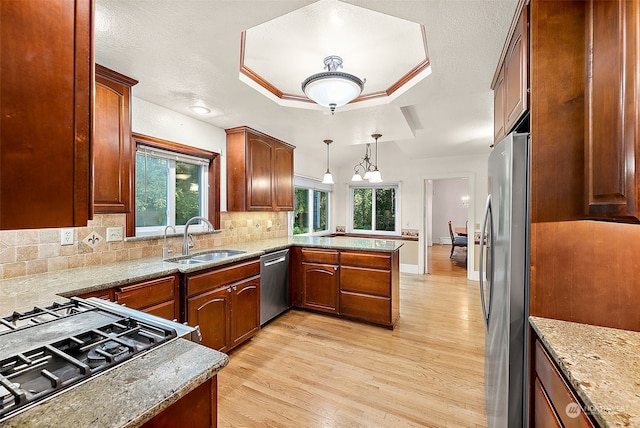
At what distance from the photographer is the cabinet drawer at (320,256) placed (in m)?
3.30

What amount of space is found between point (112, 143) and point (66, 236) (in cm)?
74

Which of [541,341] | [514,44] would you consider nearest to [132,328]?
[541,341]

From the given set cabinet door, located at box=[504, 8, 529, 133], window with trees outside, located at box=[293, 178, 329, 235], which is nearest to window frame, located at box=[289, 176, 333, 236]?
window with trees outside, located at box=[293, 178, 329, 235]

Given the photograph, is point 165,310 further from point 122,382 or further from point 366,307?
point 366,307

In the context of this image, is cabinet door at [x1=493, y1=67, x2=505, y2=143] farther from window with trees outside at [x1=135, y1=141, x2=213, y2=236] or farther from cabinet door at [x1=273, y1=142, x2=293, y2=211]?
window with trees outside at [x1=135, y1=141, x2=213, y2=236]

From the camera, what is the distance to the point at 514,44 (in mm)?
1455

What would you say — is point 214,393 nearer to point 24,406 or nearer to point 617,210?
point 24,406

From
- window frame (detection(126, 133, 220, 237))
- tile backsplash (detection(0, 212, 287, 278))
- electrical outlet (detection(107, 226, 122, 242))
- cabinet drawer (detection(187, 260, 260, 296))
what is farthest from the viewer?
window frame (detection(126, 133, 220, 237))

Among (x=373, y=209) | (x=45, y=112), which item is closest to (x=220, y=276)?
(x=45, y=112)

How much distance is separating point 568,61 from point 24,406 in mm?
2030

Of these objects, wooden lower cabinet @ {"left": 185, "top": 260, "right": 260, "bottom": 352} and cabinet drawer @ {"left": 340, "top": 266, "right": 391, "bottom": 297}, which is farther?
cabinet drawer @ {"left": 340, "top": 266, "right": 391, "bottom": 297}

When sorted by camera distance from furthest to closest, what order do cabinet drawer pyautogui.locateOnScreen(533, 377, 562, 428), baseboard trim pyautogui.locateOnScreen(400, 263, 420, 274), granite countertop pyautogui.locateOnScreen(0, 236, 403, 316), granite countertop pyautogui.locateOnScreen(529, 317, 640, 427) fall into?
baseboard trim pyautogui.locateOnScreen(400, 263, 420, 274) < granite countertop pyautogui.locateOnScreen(0, 236, 403, 316) < cabinet drawer pyautogui.locateOnScreen(533, 377, 562, 428) < granite countertop pyautogui.locateOnScreen(529, 317, 640, 427)

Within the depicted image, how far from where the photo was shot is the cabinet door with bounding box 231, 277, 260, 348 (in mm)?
2512

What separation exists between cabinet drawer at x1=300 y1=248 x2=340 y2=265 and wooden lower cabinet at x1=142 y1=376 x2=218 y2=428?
97.1 inches
